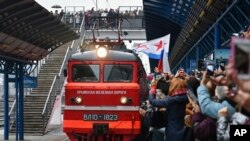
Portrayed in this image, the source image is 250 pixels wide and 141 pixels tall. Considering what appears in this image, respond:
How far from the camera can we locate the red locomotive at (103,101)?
1178 centimetres

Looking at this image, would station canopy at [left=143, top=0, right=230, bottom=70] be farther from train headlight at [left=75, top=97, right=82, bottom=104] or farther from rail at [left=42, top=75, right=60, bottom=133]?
rail at [left=42, top=75, right=60, bottom=133]

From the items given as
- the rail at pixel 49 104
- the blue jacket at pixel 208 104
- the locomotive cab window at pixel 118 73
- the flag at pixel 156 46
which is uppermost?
the flag at pixel 156 46

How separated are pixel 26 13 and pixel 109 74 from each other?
15.7 feet

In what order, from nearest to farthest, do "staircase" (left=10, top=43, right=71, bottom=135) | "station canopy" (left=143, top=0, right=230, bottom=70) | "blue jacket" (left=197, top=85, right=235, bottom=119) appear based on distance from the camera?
"blue jacket" (left=197, top=85, right=235, bottom=119)
"station canopy" (left=143, top=0, right=230, bottom=70)
"staircase" (left=10, top=43, right=71, bottom=135)

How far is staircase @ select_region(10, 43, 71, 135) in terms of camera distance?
74.6ft

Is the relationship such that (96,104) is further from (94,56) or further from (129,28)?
(129,28)

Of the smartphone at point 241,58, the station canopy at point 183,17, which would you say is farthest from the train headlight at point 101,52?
the smartphone at point 241,58

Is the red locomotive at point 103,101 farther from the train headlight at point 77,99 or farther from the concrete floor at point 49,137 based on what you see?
the concrete floor at point 49,137

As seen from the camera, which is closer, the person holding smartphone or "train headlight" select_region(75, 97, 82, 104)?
the person holding smartphone

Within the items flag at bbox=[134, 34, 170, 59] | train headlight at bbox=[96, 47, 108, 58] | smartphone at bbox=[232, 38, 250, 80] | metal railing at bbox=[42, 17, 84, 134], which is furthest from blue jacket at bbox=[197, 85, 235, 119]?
metal railing at bbox=[42, 17, 84, 134]

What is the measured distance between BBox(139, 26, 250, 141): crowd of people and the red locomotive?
4.22 ft

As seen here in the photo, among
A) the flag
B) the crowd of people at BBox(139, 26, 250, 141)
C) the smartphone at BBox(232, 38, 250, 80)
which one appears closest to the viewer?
the smartphone at BBox(232, 38, 250, 80)

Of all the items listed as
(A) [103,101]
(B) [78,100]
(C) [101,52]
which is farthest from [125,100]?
(C) [101,52]

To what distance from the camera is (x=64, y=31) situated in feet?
69.2
